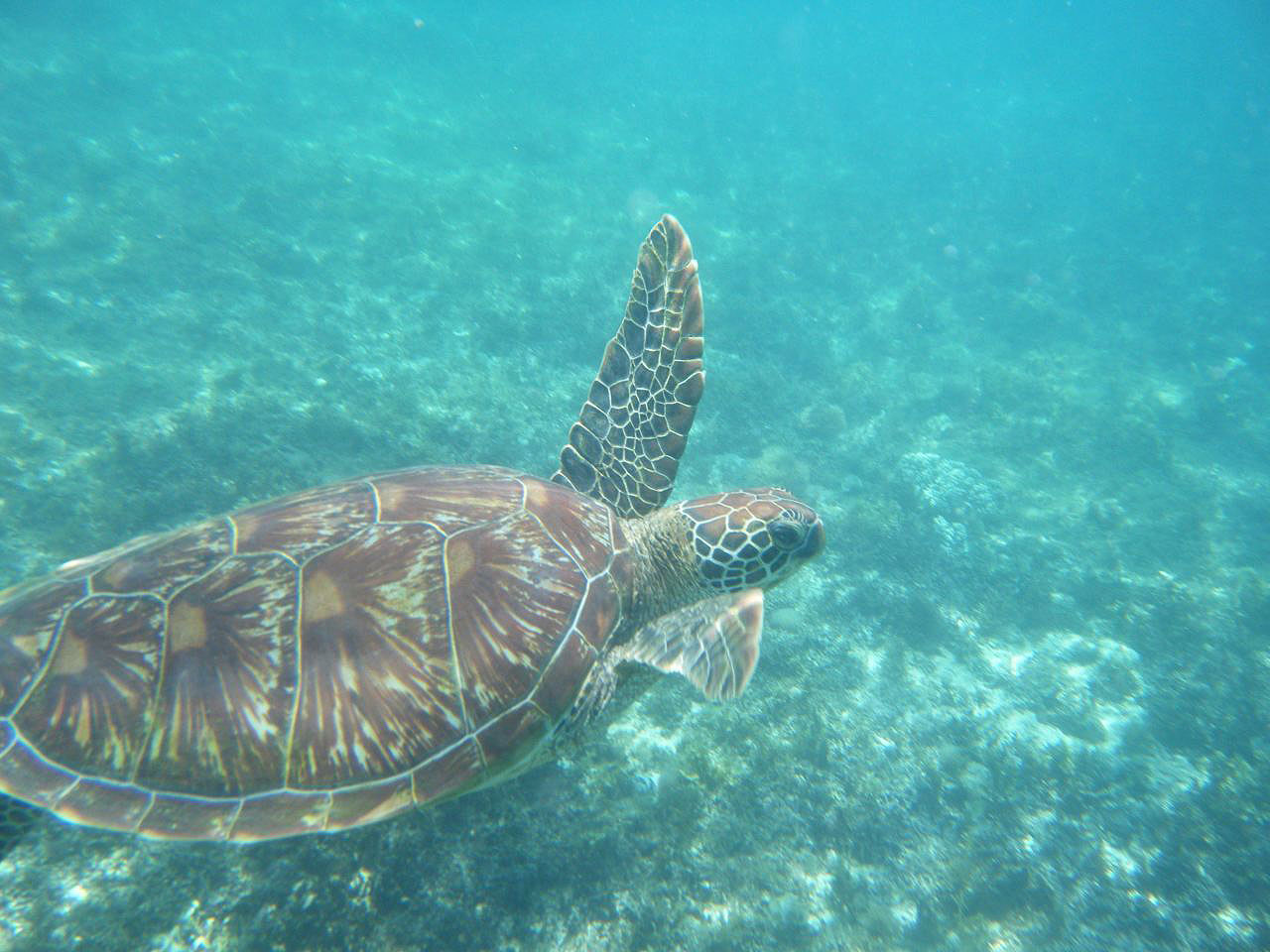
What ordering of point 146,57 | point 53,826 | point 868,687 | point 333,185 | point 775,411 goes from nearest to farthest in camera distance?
1. point 53,826
2. point 868,687
3. point 775,411
4. point 333,185
5. point 146,57

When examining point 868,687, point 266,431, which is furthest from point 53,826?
point 868,687

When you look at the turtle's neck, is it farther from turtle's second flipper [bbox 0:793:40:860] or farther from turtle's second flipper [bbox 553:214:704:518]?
turtle's second flipper [bbox 0:793:40:860]

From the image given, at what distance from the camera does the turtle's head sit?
3096 millimetres

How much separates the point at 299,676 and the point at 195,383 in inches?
184

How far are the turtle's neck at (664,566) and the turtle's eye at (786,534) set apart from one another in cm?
47

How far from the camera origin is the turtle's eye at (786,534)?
3.04 m

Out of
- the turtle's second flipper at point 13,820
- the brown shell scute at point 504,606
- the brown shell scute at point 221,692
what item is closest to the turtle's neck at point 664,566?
the brown shell scute at point 504,606

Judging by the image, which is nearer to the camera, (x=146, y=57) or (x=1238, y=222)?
(x=146, y=57)

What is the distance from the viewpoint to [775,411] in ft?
23.4

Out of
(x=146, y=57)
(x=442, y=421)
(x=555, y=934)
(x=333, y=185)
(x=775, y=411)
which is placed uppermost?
(x=146, y=57)

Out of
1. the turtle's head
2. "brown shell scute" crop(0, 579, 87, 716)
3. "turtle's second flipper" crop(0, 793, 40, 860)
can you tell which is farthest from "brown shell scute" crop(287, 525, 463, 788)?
the turtle's head

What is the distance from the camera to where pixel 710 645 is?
2564mm

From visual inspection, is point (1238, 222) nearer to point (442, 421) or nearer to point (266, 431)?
point (442, 421)

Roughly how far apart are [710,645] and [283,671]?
67.2 inches
